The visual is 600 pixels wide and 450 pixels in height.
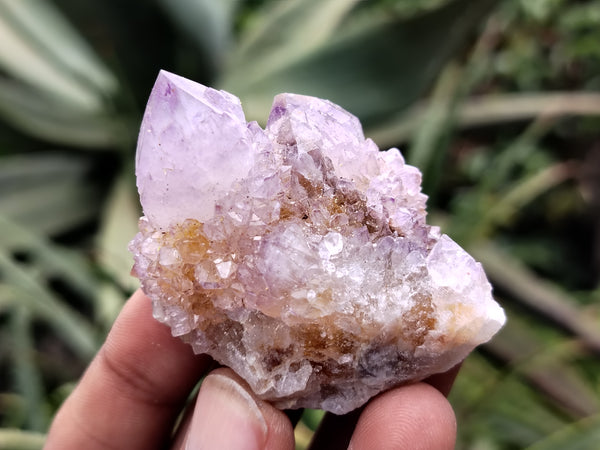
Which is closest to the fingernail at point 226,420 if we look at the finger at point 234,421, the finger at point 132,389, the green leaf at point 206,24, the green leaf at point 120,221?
the finger at point 234,421

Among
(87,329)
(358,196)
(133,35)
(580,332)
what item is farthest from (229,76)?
(358,196)

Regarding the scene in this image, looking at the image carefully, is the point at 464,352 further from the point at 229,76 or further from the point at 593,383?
the point at 229,76

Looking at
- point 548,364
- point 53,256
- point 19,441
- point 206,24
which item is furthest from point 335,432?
point 206,24

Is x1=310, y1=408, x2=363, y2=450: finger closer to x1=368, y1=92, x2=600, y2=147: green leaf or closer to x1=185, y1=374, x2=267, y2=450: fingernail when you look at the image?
x1=185, y1=374, x2=267, y2=450: fingernail

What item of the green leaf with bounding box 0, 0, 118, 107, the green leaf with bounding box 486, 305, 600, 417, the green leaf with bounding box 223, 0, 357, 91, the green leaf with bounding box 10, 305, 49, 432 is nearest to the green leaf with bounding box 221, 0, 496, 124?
the green leaf with bounding box 223, 0, 357, 91

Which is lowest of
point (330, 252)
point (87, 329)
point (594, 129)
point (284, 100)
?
point (594, 129)

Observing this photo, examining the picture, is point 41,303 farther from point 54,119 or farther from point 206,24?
point 206,24
